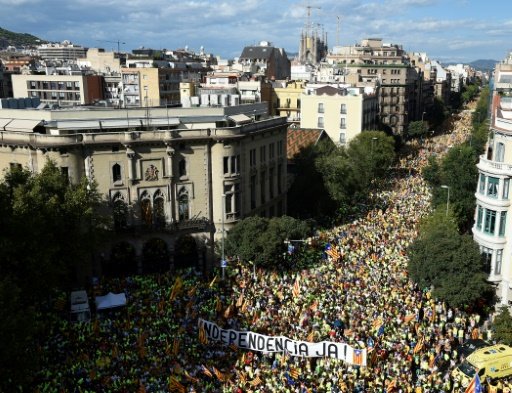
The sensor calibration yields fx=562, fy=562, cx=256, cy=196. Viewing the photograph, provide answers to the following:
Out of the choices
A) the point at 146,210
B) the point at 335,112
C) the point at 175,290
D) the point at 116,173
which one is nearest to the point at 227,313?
the point at 175,290

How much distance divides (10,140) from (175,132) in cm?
1211

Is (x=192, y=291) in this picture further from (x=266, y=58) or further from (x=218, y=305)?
(x=266, y=58)

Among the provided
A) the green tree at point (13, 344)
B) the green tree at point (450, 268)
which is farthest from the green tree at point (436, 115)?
the green tree at point (13, 344)

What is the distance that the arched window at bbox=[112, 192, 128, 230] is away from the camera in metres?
43.1

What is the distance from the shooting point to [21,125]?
42.3 metres

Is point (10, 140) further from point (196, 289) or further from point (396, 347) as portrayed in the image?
point (396, 347)

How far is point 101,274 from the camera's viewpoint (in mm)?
43656

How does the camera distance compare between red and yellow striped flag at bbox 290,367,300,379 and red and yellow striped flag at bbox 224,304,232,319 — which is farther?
red and yellow striped flag at bbox 224,304,232,319

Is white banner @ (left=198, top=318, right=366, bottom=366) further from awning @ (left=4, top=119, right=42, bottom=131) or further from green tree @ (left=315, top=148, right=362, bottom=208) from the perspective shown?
green tree @ (left=315, top=148, right=362, bottom=208)

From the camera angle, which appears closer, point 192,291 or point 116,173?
point 192,291

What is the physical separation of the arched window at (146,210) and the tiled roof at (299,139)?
2890 cm

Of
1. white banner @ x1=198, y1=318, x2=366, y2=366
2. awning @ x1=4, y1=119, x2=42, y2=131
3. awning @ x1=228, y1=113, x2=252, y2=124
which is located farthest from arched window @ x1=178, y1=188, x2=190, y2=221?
white banner @ x1=198, y1=318, x2=366, y2=366

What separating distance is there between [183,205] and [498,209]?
23.4 meters

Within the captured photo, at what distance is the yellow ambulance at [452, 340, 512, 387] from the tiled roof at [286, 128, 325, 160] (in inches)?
1659
